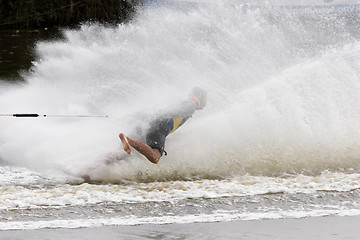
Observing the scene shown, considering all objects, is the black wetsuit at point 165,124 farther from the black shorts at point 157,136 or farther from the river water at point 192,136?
the river water at point 192,136

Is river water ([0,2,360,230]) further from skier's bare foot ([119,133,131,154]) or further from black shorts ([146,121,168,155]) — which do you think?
skier's bare foot ([119,133,131,154])

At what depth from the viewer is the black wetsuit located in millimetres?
6695

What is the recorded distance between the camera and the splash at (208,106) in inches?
271

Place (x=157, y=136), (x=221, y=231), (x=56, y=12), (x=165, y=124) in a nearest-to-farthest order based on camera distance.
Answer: (x=221, y=231)
(x=157, y=136)
(x=165, y=124)
(x=56, y=12)

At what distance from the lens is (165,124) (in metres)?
6.89

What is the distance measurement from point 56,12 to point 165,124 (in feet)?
54.1

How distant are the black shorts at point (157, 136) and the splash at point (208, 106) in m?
0.24

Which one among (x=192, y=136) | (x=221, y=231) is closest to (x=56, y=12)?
(x=192, y=136)

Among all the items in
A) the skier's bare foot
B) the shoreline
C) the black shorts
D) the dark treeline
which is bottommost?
the shoreline

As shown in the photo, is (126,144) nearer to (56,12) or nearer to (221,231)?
(221,231)

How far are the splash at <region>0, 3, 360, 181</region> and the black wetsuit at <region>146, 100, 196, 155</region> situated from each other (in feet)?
0.81

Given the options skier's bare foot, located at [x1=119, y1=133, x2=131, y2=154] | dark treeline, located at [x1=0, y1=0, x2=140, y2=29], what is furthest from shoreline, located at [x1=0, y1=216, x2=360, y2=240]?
dark treeline, located at [x1=0, y1=0, x2=140, y2=29]

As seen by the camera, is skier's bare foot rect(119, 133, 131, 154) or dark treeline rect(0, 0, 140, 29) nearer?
skier's bare foot rect(119, 133, 131, 154)

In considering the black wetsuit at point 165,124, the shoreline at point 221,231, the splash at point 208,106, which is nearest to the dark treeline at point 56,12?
the splash at point 208,106
